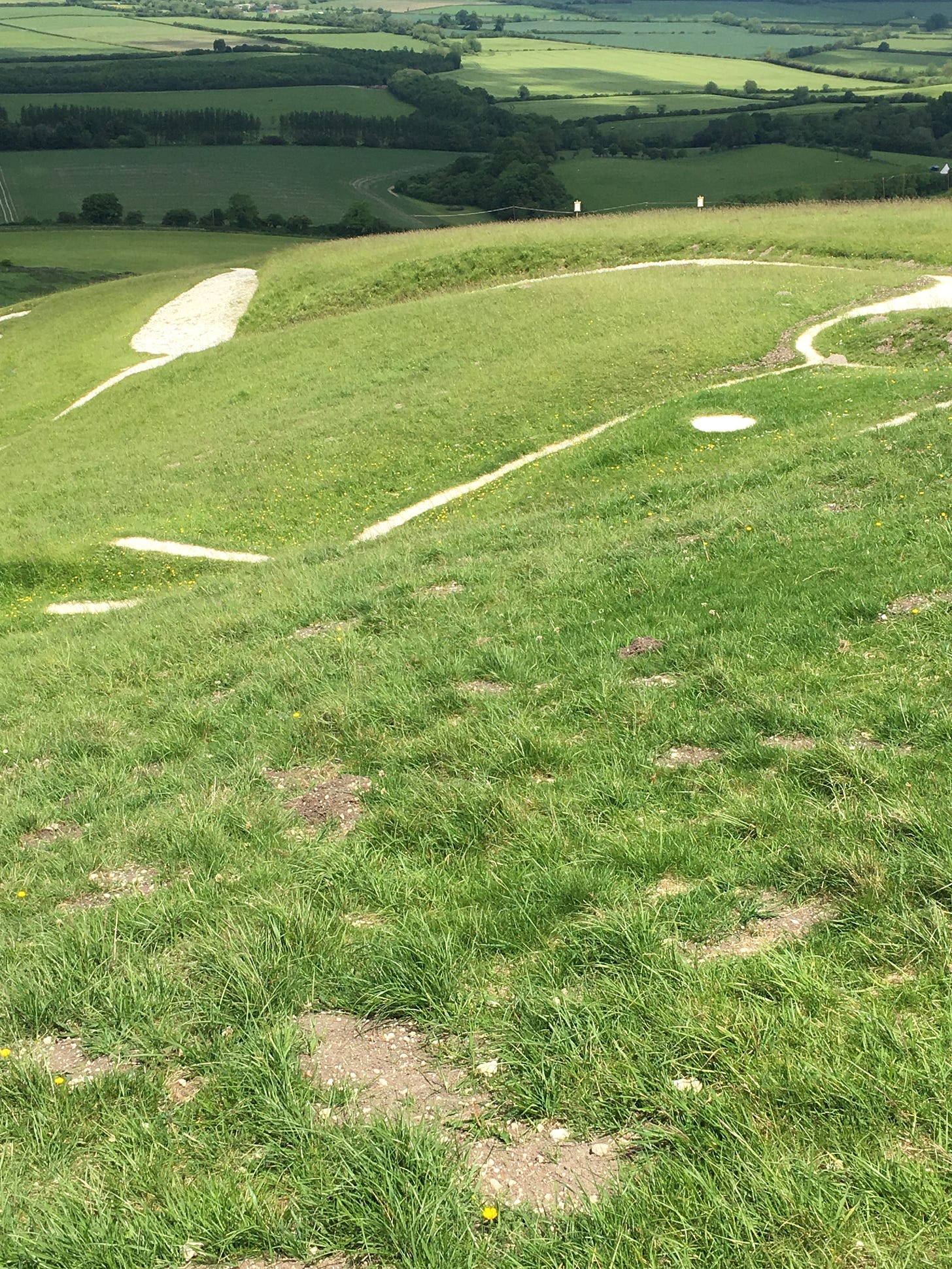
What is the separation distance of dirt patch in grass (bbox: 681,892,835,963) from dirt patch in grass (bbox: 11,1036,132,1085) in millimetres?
3209

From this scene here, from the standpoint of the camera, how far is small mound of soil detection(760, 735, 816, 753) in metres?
7.40

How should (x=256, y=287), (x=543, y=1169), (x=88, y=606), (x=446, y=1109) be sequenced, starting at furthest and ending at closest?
(x=256, y=287) < (x=88, y=606) < (x=446, y=1109) < (x=543, y=1169)

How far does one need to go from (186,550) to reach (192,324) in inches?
1022

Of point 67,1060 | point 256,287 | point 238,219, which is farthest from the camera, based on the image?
point 238,219

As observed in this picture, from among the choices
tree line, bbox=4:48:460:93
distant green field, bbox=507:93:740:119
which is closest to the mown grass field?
distant green field, bbox=507:93:740:119

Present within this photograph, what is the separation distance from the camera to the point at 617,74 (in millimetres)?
171625

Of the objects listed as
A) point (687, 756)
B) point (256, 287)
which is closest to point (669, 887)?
point (687, 756)

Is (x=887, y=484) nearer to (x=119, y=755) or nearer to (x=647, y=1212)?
(x=119, y=755)

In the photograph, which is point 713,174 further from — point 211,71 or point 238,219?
point 211,71

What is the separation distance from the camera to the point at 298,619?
13766mm

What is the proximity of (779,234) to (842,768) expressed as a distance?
3926cm

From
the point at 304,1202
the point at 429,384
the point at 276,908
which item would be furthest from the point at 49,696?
the point at 429,384

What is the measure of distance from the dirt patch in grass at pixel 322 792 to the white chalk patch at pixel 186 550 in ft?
47.2

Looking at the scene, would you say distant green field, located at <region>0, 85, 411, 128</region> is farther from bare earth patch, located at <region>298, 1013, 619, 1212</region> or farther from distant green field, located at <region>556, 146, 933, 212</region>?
bare earth patch, located at <region>298, 1013, 619, 1212</region>
